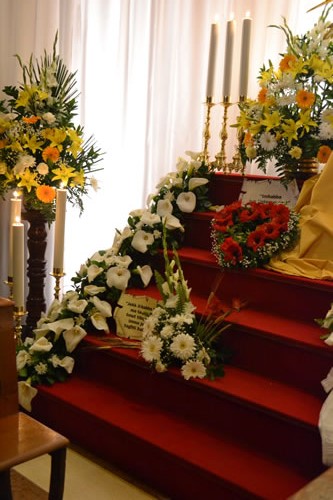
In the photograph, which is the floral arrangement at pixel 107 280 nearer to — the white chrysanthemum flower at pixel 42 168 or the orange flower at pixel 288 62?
the white chrysanthemum flower at pixel 42 168

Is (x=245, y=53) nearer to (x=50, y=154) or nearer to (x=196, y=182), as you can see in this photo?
(x=196, y=182)

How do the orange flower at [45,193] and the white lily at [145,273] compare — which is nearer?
the white lily at [145,273]

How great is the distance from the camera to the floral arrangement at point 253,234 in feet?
7.77

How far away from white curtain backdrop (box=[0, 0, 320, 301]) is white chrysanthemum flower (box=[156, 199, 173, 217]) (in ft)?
3.03

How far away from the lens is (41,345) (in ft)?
7.81

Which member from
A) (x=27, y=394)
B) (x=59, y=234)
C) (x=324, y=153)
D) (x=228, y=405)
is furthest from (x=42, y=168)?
(x=228, y=405)

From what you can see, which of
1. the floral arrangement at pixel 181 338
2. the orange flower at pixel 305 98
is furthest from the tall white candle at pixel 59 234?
the orange flower at pixel 305 98

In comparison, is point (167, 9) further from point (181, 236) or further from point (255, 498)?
point (255, 498)

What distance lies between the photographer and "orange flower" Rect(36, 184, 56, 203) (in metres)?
2.70

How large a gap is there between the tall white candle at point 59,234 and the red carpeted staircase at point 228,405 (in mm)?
356

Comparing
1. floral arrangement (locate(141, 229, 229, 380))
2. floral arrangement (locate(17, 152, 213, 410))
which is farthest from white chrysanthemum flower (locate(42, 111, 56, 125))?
floral arrangement (locate(141, 229, 229, 380))

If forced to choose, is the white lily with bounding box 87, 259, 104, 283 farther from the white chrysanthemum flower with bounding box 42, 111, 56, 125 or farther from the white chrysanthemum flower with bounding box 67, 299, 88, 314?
the white chrysanthemum flower with bounding box 42, 111, 56, 125

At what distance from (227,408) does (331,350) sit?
422mm

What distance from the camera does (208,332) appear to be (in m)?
2.20
